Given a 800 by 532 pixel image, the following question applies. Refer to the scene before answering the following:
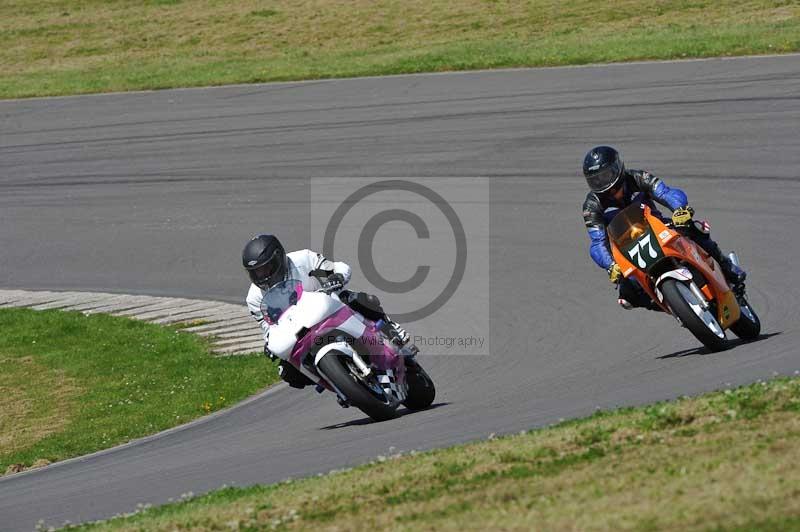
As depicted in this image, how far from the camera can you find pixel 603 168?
12.0m

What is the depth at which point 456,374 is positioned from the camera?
532 inches

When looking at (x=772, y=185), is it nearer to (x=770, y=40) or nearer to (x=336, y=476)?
(x=770, y=40)

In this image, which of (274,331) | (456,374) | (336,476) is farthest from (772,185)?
(336,476)

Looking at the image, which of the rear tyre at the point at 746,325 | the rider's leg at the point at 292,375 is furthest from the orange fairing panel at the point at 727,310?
the rider's leg at the point at 292,375

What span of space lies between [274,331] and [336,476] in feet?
8.94

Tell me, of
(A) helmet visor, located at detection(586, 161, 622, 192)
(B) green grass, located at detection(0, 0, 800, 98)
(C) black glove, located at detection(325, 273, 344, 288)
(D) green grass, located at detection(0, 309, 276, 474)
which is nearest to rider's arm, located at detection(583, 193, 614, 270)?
(A) helmet visor, located at detection(586, 161, 622, 192)

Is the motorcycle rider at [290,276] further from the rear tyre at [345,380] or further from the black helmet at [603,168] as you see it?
the black helmet at [603,168]

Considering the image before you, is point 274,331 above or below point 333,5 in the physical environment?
below

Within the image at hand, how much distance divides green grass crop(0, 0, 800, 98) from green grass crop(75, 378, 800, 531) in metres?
19.9

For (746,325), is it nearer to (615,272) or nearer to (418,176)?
(615,272)

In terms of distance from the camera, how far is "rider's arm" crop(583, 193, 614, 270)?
12.1 m

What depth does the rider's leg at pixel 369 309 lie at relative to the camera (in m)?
11.3

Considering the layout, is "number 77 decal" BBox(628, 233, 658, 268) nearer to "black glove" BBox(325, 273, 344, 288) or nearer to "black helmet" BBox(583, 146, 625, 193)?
"black helmet" BBox(583, 146, 625, 193)

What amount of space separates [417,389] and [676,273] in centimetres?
236
